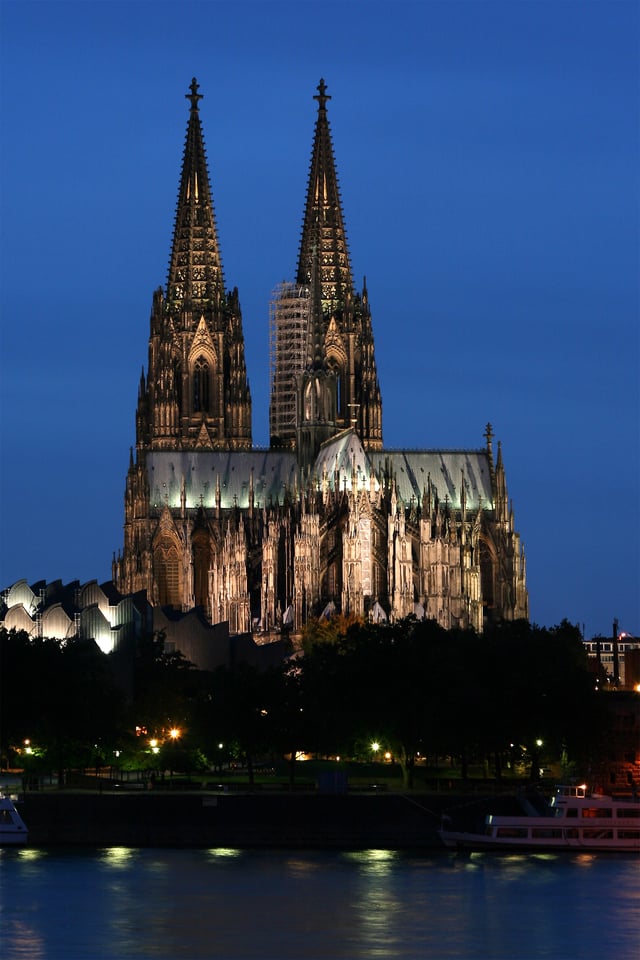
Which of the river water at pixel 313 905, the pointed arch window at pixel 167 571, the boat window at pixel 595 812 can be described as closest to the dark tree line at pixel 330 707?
the boat window at pixel 595 812

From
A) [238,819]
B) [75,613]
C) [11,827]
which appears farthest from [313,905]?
[75,613]

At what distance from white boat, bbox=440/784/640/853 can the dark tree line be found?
10.3 metres

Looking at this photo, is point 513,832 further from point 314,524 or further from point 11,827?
point 314,524

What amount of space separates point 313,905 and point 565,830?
61.7ft

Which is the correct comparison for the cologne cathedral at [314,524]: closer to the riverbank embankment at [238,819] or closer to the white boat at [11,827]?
the riverbank embankment at [238,819]

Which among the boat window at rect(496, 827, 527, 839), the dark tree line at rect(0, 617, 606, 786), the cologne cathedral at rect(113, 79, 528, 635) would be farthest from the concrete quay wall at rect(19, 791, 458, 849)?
the cologne cathedral at rect(113, 79, 528, 635)

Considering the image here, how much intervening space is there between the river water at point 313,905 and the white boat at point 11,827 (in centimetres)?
143

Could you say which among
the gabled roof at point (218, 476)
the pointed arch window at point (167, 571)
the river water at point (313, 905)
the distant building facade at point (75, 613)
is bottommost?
the river water at point (313, 905)

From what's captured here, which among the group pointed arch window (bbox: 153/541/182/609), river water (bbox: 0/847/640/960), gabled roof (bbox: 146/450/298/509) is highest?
gabled roof (bbox: 146/450/298/509)

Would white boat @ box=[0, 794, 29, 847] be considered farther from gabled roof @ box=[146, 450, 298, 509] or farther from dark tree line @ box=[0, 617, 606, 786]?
gabled roof @ box=[146, 450, 298, 509]

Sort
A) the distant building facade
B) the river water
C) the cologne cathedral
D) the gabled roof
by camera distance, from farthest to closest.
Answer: the gabled roof
the cologne cathedral
the distant building facade
the river water

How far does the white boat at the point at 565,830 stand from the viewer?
4210 inches

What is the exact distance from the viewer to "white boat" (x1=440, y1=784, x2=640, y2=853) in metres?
107

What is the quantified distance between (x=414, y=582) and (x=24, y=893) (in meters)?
88.9
